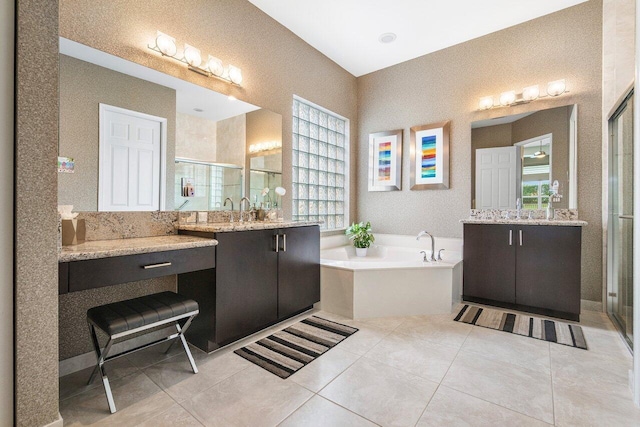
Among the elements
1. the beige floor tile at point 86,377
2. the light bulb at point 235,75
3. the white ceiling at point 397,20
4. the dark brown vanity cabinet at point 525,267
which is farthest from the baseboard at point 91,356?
the white ceiling at point 397,20

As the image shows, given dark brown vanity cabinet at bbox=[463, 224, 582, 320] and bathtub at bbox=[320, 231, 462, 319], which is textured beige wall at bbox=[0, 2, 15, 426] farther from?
dark brown vanity cabinet at bbox=[463, 224, 582, 320]

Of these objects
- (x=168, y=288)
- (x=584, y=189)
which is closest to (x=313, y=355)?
(x=168, y=288)

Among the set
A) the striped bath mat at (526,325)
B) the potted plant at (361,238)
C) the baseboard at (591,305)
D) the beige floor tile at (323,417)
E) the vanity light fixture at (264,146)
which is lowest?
the beige floor tile at (323,417)

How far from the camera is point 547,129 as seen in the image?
308cm

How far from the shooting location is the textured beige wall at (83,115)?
5.70ft

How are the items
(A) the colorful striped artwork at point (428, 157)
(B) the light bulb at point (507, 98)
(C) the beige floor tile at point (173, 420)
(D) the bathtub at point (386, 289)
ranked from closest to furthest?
(C) the beige floor tile at point (173, 420) < (D) the bathtub at point (386, 289) < (B) the light bulb at point (507, 98) < (A) the colorful striped artwork at point (428, 157)

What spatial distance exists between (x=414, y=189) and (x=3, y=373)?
3.80 meters

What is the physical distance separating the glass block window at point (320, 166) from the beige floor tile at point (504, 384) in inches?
88.3

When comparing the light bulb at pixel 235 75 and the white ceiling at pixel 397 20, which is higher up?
the white ceiling at pixel 397 20

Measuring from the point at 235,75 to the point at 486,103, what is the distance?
2.72 meters

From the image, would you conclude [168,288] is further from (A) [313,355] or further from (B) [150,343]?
(A) [313,355]

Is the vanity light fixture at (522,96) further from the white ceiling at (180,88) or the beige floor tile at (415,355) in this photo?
the beige floor tile at (415,355)

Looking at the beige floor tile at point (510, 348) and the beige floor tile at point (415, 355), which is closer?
the beige floor tile at point (415, 355)

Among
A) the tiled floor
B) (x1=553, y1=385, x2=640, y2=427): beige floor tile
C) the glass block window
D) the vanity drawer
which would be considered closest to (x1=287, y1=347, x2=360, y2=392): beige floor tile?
the tiled floor
